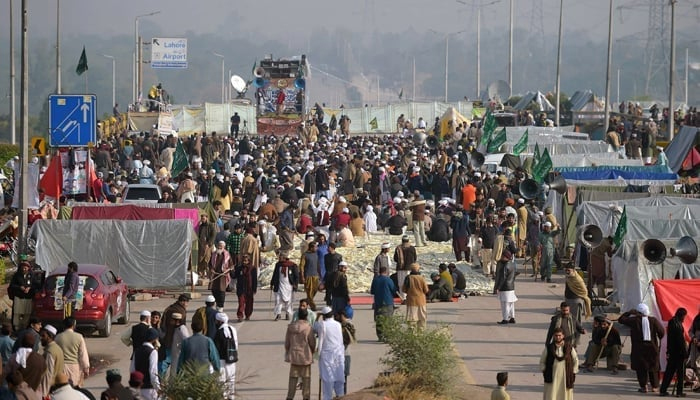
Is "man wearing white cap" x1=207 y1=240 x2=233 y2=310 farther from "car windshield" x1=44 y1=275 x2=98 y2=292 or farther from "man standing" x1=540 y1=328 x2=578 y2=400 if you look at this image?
"man standing" x1=540 y1=328 x2=578 y2=400

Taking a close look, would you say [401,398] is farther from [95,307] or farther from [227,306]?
[227,306]

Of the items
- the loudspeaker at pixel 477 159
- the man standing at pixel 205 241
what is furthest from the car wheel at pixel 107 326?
the loudspeaker at pixel 477 159

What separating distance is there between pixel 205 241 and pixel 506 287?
722 cm

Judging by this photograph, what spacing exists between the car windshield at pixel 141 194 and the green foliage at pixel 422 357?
19.1 m

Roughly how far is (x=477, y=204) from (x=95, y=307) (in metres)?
13.0

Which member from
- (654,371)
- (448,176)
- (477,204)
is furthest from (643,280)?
(448,176)

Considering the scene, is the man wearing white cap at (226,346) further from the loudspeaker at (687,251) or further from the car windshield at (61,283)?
the loudspeaker at (687,251)

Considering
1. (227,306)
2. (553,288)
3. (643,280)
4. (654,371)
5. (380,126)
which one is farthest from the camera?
(380,126)

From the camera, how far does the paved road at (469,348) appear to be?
1939 centimetres

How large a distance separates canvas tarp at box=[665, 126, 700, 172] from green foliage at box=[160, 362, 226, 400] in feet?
89.0

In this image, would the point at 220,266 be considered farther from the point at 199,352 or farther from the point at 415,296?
the point at 199,352

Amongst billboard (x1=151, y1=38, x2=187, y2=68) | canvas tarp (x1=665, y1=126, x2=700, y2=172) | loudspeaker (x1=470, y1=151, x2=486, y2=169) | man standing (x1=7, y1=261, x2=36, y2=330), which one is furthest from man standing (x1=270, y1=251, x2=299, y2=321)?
billboard (x1=151, y1=38, x2=187, y2=68)

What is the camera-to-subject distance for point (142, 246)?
2794 cm

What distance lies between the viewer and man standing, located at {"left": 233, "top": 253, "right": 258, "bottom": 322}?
24.5 m
